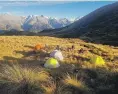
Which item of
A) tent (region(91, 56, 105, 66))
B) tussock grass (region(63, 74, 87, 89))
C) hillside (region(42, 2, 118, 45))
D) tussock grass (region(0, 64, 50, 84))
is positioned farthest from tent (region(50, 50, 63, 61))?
hillside (region(42, 2, 118, 45))

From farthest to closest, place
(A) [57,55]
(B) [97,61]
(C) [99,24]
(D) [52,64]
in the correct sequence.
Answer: (C) [99,24]
(A) [57,55]
(B) [97,61]
(D) [52,64]

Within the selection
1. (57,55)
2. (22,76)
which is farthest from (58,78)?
(57,55)

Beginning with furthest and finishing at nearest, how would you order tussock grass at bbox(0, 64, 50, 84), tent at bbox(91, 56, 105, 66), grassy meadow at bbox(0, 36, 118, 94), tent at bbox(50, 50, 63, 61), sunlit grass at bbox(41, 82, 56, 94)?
tent at bbox(50, 50, 63, 61), tent at bbox(91, 56, 105, 66), tussock grass at bbox(0, 64, 50, 84), grassy meadow at bbox(0, 36, 118, 94), sunlit grass at bbox(41, 82, 56, 94)

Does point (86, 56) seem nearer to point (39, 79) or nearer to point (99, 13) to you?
point (39, 79)

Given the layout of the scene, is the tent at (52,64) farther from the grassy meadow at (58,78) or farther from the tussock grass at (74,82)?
the tussock grass at (74,82)

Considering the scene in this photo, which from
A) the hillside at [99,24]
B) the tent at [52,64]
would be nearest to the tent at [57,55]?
the tent at [52,64]

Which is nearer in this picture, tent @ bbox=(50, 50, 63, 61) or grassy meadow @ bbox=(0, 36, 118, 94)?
grassy meadow @ bbox=(0, 36, 118, 94)

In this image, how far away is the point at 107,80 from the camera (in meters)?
20.9

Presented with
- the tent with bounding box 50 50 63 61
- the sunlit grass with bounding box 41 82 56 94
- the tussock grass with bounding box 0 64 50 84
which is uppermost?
the tent with bounding box 50 50 63 61

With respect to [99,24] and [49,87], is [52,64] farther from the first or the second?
[99,24]

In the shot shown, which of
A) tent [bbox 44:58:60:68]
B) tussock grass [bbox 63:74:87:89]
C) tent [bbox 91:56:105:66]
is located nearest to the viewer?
tussock grass [bbox 63:74:87:89]

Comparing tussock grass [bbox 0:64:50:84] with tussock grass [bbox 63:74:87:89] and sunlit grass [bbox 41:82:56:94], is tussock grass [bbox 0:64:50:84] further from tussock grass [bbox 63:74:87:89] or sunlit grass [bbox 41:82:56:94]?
tussock grass [bbox 63:74:87:89]

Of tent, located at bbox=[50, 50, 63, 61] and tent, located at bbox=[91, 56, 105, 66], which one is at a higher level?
tent, located at bbox=[50, 50, 63, 61]

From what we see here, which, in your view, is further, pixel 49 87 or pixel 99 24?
pixel 99 24
